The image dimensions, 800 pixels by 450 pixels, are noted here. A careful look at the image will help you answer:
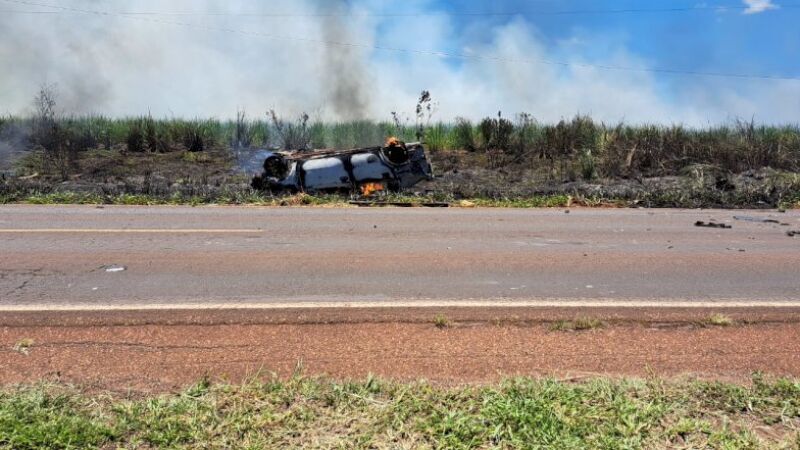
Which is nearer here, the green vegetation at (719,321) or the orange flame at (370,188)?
the green vegetation at (719,321)

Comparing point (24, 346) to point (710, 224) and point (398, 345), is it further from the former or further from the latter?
point (710, 224)

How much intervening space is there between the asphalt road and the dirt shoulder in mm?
478

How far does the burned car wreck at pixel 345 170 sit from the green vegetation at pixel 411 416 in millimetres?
10406

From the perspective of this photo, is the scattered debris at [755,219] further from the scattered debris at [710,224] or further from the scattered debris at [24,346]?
the scattered debris at [24,346]

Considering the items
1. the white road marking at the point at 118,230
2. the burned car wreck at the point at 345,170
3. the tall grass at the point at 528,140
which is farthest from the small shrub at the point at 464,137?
the white road marking at the point at 118,230

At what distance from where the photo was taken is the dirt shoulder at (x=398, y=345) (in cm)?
412

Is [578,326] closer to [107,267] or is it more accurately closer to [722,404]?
[722,404]

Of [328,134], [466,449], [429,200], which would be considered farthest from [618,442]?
[328,134]

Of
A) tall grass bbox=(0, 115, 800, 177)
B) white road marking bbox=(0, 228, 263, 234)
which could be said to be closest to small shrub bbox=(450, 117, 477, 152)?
tall grass bbox=(0, 115, 800, 177)

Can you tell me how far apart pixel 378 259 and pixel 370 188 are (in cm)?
684

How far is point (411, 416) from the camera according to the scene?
3398 millimetres

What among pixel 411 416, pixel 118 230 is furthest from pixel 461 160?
pixel 411 416

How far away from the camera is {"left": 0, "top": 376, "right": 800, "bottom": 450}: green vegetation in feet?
10.3

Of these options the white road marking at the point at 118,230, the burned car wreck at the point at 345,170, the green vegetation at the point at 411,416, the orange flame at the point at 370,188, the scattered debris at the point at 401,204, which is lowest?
the green vegetation at the point at 411,416
